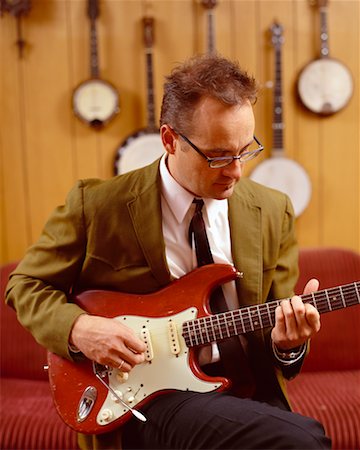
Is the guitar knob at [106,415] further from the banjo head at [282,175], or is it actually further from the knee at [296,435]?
the banjo head at [282,175]

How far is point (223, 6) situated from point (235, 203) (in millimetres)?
1369

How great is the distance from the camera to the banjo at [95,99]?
2578 mm

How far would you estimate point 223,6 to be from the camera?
2.62 m

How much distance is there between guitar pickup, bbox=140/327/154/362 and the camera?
1.48 metres

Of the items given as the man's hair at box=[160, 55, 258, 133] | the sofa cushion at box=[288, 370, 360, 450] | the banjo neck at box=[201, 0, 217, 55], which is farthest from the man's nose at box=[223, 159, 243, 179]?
the banjo neck at box=[201, 0, 217, 55]

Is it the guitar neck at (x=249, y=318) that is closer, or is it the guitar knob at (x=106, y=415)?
the guitar neck at (x=249, y=318)

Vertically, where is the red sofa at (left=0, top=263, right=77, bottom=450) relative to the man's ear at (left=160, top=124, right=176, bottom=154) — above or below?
below

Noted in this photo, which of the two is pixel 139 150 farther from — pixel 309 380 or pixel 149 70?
pixel 309 380

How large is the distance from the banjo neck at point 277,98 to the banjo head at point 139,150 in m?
0.52

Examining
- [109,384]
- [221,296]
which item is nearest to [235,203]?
[221,296]

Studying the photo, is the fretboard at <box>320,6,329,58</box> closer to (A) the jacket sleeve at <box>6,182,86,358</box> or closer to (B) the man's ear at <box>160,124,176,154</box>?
(B) the man's ear at <box>160,124,176,154</box>

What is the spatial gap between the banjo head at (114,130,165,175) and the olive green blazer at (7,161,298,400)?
948mm

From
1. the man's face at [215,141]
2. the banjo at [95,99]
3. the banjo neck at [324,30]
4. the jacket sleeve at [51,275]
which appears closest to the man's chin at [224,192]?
the man's face at [215,141]

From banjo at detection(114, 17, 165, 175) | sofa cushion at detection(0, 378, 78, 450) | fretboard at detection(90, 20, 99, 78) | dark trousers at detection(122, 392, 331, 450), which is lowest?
sofa cushion at detection(0, 378, 78, 450)
